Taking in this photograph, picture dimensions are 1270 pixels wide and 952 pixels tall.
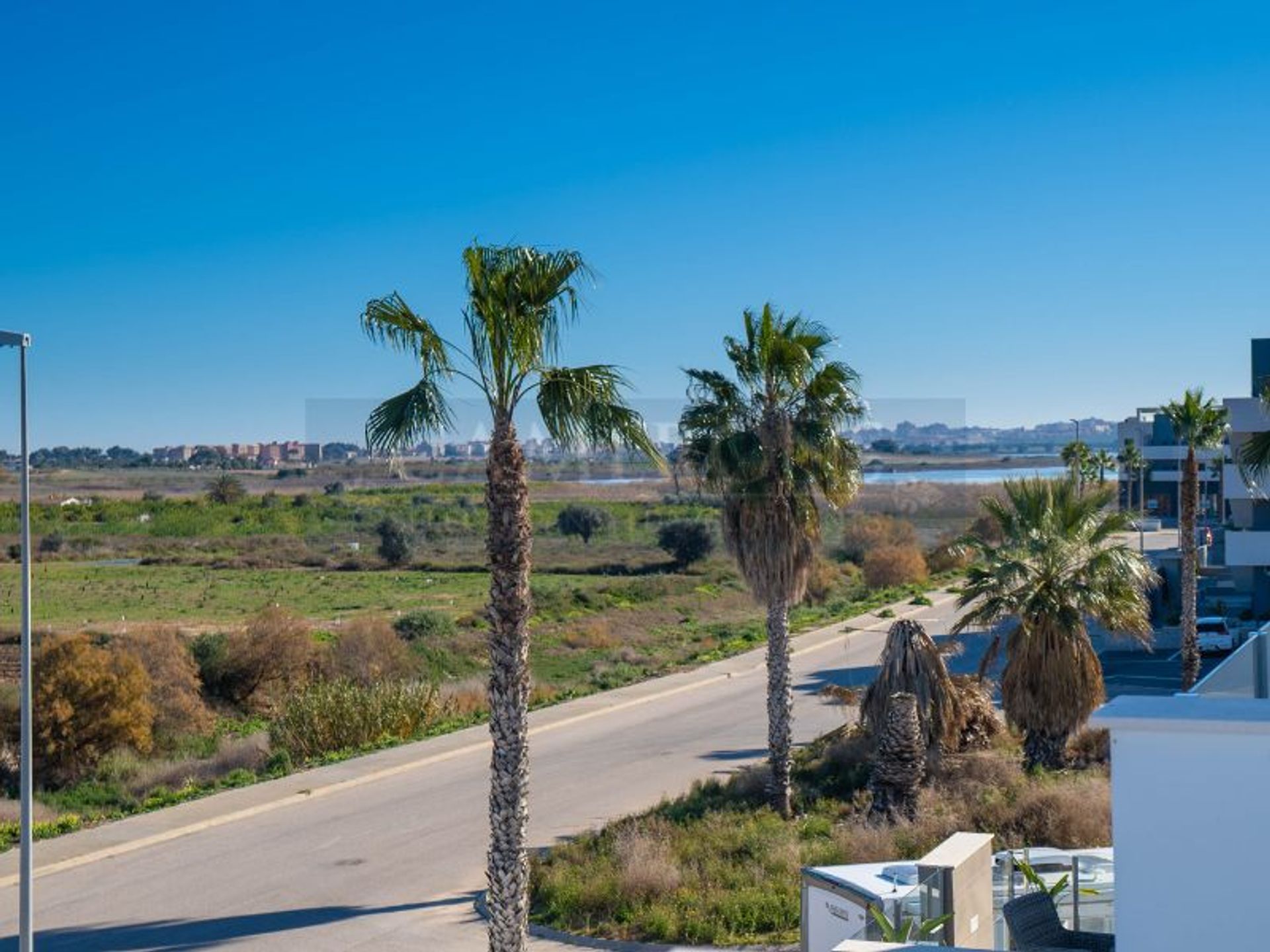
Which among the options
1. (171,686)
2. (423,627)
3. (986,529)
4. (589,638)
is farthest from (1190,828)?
(986,529)

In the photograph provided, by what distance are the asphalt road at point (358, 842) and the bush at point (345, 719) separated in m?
1.74

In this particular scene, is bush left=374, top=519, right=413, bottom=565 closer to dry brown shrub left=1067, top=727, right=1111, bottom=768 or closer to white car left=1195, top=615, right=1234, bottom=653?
white car left=1195, top=615, right=1234, bottom=653

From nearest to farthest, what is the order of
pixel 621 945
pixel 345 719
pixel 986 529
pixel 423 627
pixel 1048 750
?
1. pixel 621 945
2. pixel 1048 750
3. pixel 345 719
4. pixel 423 627
5. pixel 986 529

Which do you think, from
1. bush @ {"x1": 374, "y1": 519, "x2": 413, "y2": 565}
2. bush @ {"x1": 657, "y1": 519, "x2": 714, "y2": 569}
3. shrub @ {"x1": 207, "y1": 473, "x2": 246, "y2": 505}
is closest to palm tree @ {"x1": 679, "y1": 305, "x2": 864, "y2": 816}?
bush @ {"x1": 657, "y1": 519, "x2": 714, "y2": 569}

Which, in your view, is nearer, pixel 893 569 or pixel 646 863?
pixel 646 863

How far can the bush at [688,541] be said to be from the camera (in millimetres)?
79938

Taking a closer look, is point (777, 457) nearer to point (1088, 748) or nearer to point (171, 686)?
point (1088, 748)

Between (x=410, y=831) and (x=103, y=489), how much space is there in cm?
13601

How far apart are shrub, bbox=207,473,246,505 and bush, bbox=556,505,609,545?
3653 centimetres

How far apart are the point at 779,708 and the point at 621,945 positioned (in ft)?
21.7

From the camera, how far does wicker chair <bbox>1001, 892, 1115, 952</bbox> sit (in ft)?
33.0

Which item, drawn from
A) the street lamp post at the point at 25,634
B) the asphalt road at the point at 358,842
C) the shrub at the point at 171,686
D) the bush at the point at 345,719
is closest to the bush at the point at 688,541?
the shrub at the point at 171,686

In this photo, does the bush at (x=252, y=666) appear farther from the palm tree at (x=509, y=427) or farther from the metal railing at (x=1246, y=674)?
the metal railing at (x=1246, y=674)

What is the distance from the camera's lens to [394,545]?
88.2 m
